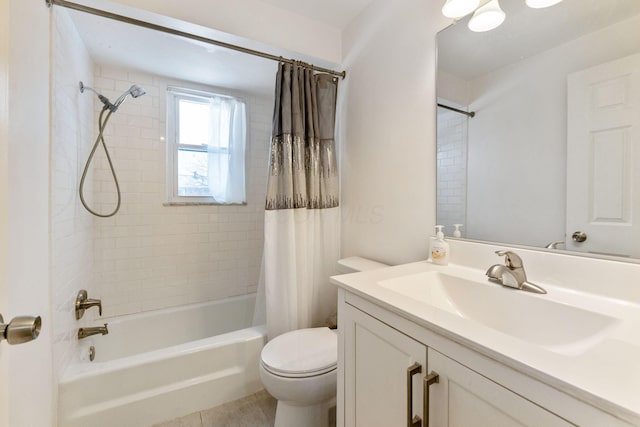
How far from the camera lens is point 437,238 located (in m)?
1.18

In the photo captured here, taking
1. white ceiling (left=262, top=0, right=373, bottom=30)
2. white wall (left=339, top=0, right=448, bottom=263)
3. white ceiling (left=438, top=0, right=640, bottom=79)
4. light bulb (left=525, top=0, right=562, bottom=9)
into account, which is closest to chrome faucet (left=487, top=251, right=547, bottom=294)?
white wall (left=339, top=0, right=448, bottom=263)

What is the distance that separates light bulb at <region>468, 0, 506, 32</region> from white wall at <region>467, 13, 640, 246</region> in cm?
20

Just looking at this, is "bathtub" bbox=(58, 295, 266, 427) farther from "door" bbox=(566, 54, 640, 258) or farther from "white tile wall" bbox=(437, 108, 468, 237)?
"door" bbox=(566, 54, 640, 258)

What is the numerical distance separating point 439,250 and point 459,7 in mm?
1032

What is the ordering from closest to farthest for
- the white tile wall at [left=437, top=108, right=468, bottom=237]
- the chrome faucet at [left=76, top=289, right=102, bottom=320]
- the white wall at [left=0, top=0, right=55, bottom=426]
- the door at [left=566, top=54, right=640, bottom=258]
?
1. the door at [left=566, top=54, right=640, bottom=258]
2. the white wall at [left=0, top=0, right=55, bottom=426]
3. the white tile wall at [left=437, top=108, right=468, bottom=237]
4. the chrome faucet at [left=76, top=289, right=102, bottom=320]

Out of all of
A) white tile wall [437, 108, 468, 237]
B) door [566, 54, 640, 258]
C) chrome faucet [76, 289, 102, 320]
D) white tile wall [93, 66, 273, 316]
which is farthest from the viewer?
white tile wall [93, 66, 273, 316]

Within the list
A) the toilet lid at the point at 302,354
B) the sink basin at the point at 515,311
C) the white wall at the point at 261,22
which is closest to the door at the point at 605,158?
the sink basin at the point at 515,311

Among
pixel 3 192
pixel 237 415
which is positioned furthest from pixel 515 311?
pixel 237 415

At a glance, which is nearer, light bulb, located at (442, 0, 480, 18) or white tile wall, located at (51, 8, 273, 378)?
light bulb, located at (442, 0, 480, 18)

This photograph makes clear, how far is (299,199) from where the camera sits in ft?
5.44

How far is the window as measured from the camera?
223 centimetres

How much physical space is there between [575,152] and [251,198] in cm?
225

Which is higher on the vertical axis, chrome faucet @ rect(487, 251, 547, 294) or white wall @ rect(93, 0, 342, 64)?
white wall @ rect(93, 0, 342, 64)

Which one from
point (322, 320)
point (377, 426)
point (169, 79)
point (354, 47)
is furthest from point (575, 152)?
point (169, 79)
